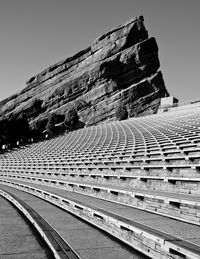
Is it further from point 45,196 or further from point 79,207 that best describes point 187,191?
point 45,196

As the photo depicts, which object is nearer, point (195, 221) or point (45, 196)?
point (195, 221)

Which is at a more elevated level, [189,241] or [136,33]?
[136,33]

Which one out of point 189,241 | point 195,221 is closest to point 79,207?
point 195,221

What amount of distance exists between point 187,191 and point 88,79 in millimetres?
91097

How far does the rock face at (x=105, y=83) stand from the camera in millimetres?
86625

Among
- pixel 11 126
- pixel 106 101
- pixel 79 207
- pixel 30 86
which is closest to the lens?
pixel 79 207

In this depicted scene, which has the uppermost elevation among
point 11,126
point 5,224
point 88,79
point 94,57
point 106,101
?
point 94,57

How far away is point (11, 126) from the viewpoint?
4847cm

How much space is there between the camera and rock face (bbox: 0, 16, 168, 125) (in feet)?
284

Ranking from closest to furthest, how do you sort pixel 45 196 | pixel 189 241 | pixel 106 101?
pixel 189 241
pixel 45 196
pixel 106 101

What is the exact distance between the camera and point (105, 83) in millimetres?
92438

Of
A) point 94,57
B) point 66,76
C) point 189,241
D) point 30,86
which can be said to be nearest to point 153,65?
point 94,57

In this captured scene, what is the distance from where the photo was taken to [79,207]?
8633 millimetres

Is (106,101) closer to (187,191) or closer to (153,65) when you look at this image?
(153,65)
